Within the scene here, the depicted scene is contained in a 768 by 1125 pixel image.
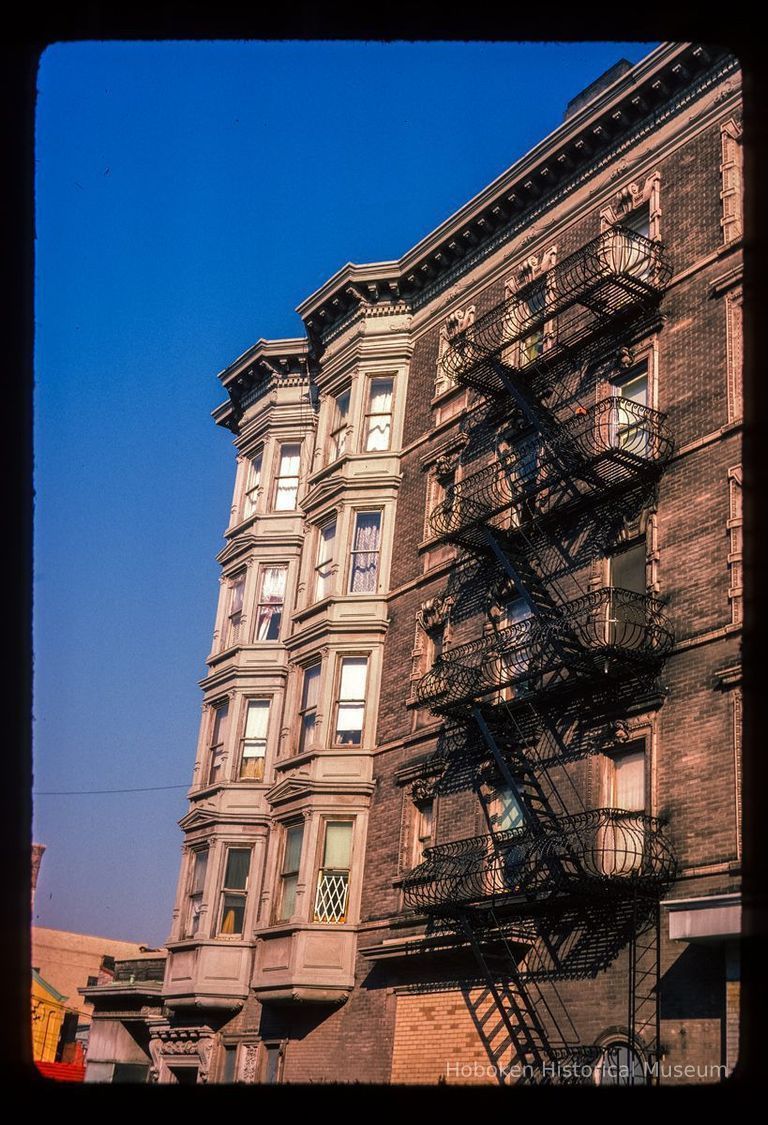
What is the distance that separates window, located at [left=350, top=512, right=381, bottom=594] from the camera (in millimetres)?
27453

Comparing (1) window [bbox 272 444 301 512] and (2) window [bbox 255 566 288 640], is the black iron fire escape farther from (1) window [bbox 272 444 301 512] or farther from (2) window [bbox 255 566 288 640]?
(1) window [bbox 272 444 301 512]

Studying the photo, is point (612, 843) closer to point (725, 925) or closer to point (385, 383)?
point (725, 925)

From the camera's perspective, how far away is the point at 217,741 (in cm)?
3012

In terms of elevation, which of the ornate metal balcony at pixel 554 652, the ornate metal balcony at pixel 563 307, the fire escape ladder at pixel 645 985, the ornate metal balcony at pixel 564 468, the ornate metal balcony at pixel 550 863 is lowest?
the fire escape ladder at pixel 645 985

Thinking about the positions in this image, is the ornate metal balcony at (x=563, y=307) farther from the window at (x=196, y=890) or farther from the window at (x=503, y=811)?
the window at (x=196, y=890)

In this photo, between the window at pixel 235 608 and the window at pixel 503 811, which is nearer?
the window at pixel 503 811

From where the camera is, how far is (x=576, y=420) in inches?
863

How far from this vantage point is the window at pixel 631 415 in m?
20.2

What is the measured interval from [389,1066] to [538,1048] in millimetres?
4659

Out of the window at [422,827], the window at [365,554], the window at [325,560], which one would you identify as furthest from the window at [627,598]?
the window at [325,560]

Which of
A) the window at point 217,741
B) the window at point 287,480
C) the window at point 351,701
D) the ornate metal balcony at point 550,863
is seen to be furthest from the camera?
the window at point 287,480

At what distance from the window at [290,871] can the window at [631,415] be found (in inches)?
421
